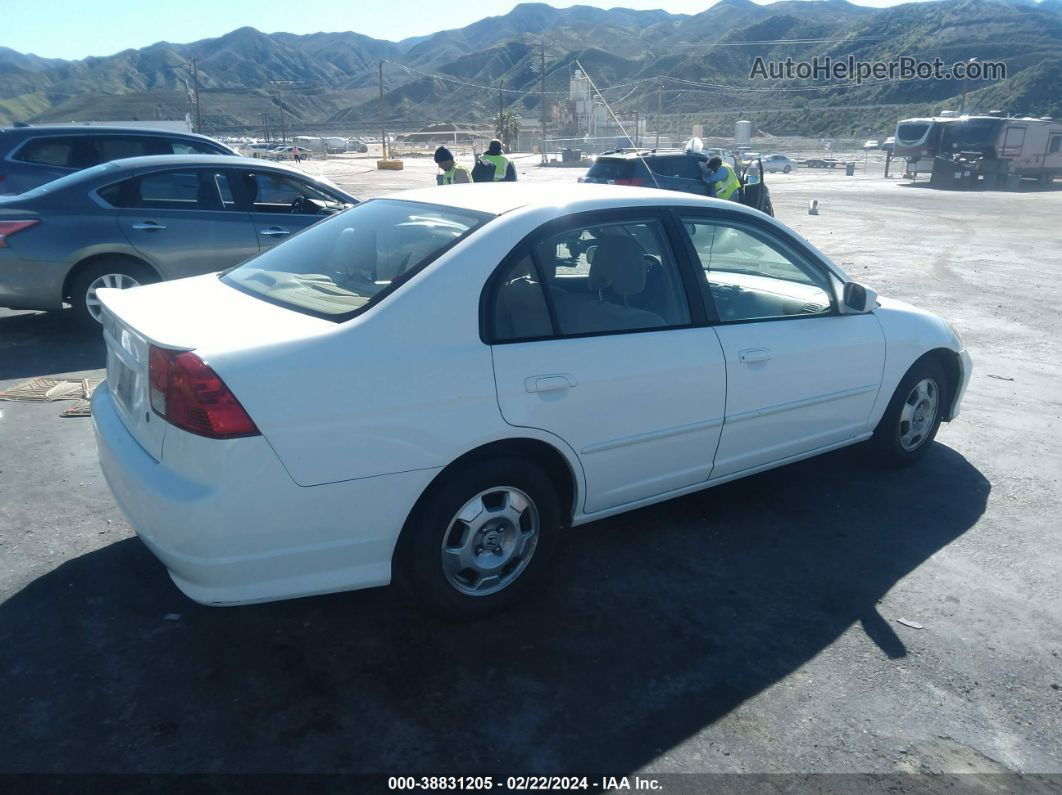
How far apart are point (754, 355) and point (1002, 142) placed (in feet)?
128

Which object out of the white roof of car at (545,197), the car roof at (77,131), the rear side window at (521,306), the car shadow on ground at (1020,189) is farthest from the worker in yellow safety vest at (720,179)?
the car shadow on ground at (1020,189)

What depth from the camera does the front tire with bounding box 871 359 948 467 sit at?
15.5 feet

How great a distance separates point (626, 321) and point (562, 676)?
1.47 meters

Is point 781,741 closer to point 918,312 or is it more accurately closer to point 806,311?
point 806,311

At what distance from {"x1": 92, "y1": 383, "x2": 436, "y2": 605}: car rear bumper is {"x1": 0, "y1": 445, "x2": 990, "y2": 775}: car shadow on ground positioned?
1.14ft

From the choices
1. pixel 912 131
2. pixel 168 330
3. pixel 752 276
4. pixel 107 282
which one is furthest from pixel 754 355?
pixel 912 131

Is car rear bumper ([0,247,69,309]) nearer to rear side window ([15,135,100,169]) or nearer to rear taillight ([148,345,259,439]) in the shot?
rear side window ([15,135,100,169])

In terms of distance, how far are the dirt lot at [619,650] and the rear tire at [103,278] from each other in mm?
2479

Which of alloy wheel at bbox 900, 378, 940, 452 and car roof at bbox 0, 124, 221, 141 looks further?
car roof at bbox 0, 124, 221, 141

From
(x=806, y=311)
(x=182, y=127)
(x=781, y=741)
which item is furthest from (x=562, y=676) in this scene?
(x=182, y=127)

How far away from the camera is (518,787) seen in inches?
98.0

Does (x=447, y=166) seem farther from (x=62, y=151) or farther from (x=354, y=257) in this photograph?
(x=354, y=257)

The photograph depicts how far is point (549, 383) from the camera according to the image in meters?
3.19

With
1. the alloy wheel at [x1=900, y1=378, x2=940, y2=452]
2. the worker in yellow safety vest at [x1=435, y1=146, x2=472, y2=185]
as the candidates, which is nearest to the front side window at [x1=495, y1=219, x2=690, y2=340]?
the alloy wheel at [x1=900, y1=378, x2=940, y2=452]
